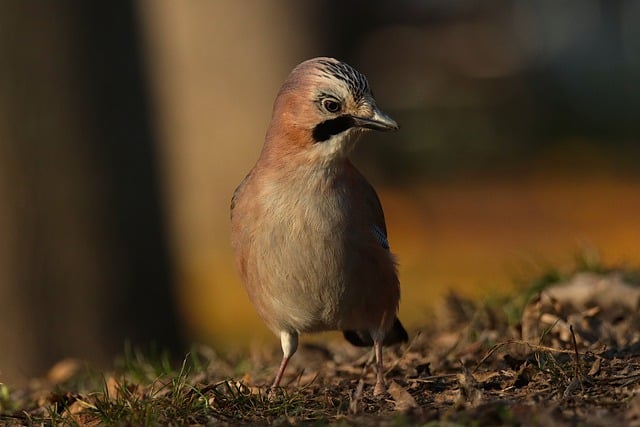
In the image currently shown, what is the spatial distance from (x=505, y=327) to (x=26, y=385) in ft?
9.90

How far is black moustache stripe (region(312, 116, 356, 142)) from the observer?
5.50m

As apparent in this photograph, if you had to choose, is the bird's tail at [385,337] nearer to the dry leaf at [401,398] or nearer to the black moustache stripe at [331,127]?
the dry leaf at [401,398]

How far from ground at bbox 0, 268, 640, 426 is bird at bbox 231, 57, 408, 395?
33cm

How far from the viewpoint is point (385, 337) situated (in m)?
6.23

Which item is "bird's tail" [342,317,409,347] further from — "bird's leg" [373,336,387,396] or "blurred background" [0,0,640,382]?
"blurred background" [0,0,640,382]

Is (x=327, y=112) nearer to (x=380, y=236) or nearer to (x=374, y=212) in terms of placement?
(x=374, y=212)

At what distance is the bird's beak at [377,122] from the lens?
17.8ft

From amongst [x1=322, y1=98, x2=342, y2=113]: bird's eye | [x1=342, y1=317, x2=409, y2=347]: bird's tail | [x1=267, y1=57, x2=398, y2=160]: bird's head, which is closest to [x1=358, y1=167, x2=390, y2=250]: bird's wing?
[x1=267, y1=57, x2=398, y2=160]: bird's head

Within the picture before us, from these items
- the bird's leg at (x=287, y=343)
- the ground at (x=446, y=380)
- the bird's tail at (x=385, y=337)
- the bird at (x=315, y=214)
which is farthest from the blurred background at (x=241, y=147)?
the bird at (x=315, y=214)

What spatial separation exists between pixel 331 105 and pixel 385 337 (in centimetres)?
140

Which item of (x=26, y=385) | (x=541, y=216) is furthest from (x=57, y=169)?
(x=541, y=216)

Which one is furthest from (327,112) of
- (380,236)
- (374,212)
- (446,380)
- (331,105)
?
(446,380)

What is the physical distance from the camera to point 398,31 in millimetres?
25422

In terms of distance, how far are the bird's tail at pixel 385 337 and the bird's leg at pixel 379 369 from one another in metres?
0.21
